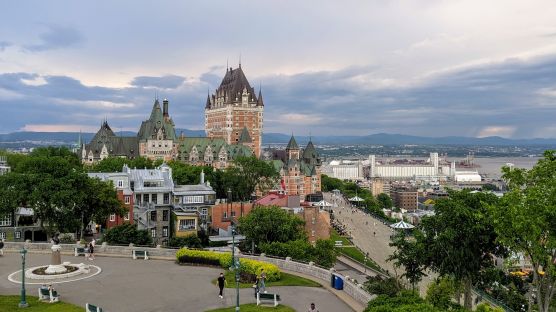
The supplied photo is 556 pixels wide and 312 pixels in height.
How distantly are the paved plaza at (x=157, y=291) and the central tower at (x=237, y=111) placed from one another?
4554 inches

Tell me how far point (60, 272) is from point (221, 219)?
3314 centimetres


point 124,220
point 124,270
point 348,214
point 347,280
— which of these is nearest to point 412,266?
point 347,280

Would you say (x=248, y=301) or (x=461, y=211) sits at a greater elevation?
(x=461, y=211)

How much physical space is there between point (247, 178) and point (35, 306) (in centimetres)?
6574

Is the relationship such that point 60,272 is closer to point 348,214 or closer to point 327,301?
point 327,301

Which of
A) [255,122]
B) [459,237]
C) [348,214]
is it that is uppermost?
[255,122]

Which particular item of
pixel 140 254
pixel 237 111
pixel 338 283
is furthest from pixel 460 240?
pixel 237 111

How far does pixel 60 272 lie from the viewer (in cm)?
3253

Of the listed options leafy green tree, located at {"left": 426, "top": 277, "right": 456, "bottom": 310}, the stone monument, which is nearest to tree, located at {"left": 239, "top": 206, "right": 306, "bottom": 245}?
leafy green tree, located at {"left": 426, "top": 277, "right": 456, "bottom": 310}

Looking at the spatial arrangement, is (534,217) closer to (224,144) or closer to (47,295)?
(47,295)

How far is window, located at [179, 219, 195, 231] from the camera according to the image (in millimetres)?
58000

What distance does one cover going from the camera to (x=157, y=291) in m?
29.7

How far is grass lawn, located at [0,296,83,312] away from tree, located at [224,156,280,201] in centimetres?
6086

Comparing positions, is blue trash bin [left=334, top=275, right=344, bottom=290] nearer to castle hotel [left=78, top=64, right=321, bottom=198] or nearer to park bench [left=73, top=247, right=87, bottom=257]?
park bench [left=73, top=247, right=87, bottom=257]
